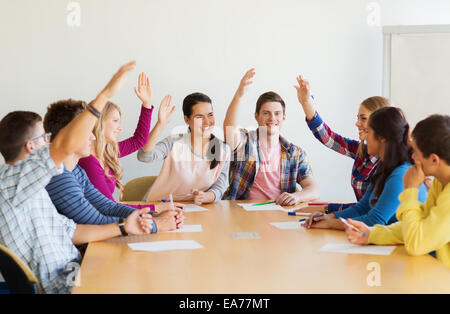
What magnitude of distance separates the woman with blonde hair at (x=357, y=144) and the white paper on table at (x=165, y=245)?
2.93ft

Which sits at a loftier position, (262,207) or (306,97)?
(306,97)

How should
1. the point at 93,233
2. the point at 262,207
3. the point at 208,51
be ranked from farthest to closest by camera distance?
the point at 208,51 → the point at 262,207 → the point at 93,233

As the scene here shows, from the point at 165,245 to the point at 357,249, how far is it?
74 centimetres

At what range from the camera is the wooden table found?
1421mm

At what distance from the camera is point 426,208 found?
190 centimetres

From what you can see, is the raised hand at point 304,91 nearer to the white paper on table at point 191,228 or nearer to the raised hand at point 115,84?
the white paper on table at point 191,228

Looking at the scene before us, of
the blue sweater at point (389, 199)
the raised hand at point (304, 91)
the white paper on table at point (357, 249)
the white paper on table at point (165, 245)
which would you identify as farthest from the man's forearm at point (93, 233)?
the raised hand at point (304, 91)

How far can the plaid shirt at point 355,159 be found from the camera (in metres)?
2.87

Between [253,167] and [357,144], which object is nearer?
[357,144]

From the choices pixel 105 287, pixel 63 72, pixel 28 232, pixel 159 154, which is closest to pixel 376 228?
pixel 105 287

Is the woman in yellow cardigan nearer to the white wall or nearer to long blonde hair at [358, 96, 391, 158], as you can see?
long blonde hair at [358, 96, 391, 158]

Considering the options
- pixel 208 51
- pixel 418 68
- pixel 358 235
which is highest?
pixel 208 51

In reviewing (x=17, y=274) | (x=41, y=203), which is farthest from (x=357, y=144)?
(x=17, y=274)

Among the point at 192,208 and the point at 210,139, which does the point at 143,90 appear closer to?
the point at 210,139
